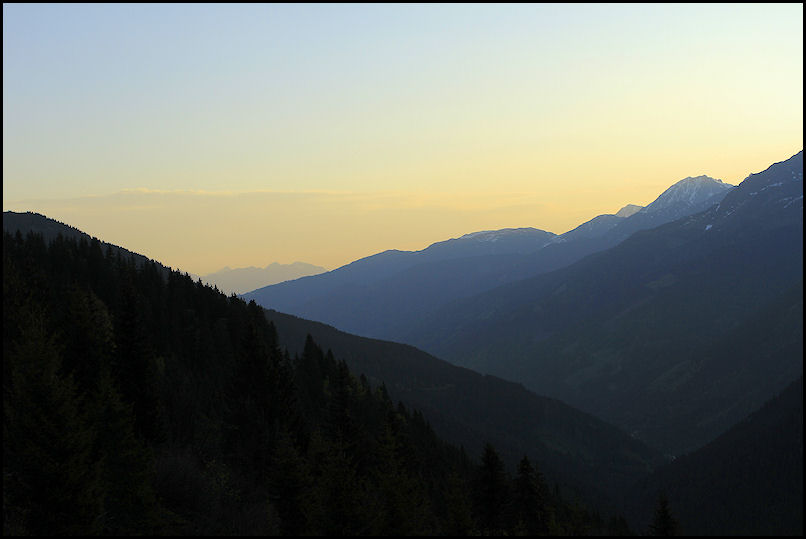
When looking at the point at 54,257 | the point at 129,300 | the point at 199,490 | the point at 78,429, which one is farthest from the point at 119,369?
the point at 54,257

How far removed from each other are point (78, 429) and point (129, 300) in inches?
977

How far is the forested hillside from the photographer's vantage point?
110ft

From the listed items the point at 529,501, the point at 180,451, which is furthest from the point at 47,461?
the point at 529,501

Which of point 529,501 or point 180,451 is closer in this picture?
point 180,451

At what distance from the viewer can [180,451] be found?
52938 millimetres

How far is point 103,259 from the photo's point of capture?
11906cm

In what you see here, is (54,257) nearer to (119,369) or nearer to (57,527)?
(119,369)

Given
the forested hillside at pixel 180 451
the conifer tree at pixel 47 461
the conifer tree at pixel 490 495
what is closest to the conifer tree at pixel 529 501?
the forested hillside at pixel 180 451

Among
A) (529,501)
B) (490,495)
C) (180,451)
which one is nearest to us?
(180,451)

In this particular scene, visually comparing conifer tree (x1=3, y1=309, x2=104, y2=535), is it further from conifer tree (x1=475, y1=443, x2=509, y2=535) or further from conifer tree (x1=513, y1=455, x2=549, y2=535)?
conifer tree (x1=513, y1=455, x2=549, y2=535)

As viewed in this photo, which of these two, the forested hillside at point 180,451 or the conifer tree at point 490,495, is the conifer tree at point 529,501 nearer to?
the forested hillside at point 180,451

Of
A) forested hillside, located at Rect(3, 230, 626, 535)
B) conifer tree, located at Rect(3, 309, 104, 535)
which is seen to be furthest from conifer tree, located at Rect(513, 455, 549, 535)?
conifer tree, located at Rect(3, 309, 104, 535)

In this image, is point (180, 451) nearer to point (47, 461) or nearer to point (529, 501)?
point (47, 461)

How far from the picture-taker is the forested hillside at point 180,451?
33.5 metres
